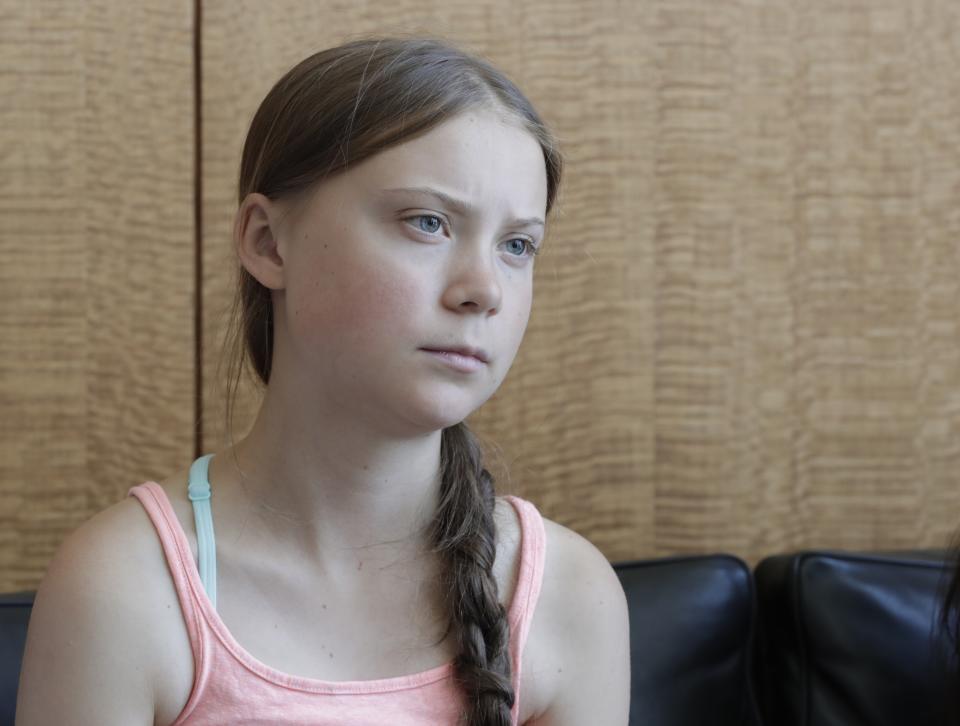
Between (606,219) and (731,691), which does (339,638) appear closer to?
(731,691)

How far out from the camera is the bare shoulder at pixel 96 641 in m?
1.00

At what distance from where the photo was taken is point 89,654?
999 mm

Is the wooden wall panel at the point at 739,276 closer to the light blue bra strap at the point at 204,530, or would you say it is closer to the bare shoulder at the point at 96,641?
the light blue bra strap at the point at 204,530

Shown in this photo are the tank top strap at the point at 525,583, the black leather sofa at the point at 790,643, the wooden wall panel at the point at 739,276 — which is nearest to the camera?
the tank top strap at the point at 525,583

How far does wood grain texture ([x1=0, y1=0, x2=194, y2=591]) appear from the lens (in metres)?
1.47

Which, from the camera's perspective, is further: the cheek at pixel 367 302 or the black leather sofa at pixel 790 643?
the black leather sofa at pixel 790 643

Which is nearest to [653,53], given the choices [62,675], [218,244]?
[218,244]

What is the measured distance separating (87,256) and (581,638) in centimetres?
73

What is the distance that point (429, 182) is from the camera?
3.34 feet

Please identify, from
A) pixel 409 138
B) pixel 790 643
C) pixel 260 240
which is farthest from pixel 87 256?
pixel 790 643

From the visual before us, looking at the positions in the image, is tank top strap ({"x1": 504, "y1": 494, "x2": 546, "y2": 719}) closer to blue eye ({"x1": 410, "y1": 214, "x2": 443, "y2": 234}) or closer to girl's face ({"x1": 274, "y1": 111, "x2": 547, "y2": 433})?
girl's face ({"x1": 274, "y1": 111, "x2": 547, "y2": 433})

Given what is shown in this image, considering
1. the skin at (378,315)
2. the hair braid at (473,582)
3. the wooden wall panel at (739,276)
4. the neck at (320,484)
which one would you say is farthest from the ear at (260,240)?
the wooden wall panel at (739,276)

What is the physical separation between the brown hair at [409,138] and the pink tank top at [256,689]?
4cm

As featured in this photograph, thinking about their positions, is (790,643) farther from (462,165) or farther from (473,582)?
(462,165)
